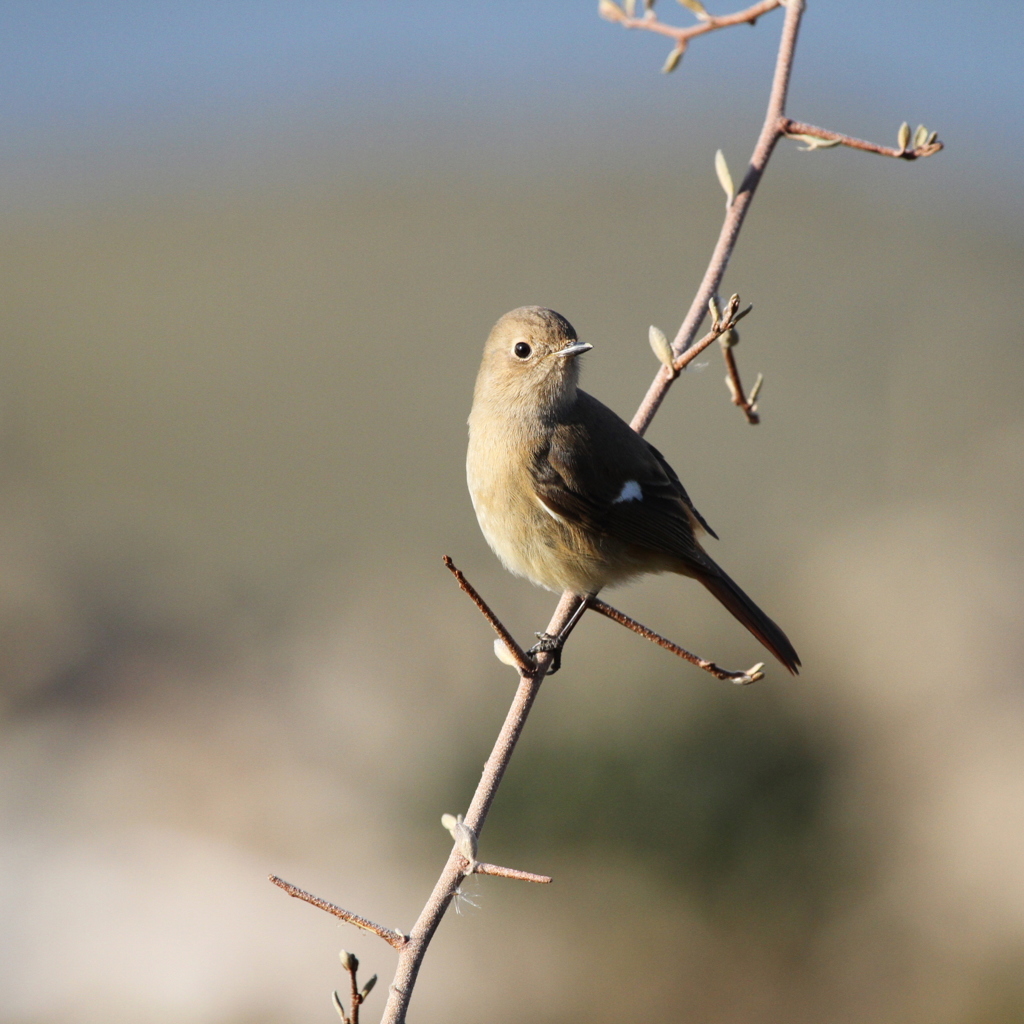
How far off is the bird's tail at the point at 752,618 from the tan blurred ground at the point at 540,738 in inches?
137

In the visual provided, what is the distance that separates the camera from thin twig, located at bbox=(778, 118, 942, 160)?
1693 millimetres

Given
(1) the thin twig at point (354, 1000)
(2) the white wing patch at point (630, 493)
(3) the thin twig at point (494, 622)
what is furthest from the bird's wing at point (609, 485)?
(1) the thin twig at point (354, 1000)

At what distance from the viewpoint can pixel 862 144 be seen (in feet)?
5.70

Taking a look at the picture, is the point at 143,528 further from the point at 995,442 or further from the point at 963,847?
the point at 963,847

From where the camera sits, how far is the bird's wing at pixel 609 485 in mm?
3324

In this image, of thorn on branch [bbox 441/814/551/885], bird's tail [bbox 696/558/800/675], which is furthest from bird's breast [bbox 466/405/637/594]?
thorn on branch [bbox 441/814/551/885]

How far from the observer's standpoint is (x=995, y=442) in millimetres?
11547

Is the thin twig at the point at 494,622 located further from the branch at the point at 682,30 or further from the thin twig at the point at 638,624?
the branch at the point at 682,30

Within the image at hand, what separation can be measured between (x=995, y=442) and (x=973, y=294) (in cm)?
1705

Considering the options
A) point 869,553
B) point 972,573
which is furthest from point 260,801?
point 972,573

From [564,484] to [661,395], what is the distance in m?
1.35

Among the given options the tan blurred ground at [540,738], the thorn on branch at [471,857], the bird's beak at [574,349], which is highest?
the bird's beak at [574,349]

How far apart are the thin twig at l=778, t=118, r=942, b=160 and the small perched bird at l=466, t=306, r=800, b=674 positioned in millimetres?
1429

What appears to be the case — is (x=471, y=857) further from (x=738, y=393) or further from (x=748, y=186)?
(x=748, y=186)
